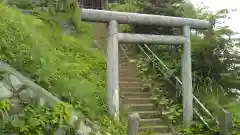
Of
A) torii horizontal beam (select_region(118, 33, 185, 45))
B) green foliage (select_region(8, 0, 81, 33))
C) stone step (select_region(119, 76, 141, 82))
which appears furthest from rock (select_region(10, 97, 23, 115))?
stone step (select_region(119, 76, 141, 82))

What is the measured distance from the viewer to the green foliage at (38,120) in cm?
426

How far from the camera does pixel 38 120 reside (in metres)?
4.40

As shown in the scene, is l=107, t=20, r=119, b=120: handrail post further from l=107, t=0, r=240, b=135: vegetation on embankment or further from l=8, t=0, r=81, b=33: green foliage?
l=107, t=0, r=240, b=135: vegetation on embankment

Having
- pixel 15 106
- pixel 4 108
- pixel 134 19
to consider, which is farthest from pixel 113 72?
pixel 4 108

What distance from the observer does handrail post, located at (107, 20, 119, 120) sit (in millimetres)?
6270

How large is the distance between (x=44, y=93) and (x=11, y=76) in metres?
0.59

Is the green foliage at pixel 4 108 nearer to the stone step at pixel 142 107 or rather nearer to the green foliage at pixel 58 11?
the green foliage at pixel 58 11

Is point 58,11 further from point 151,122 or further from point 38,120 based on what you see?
point 151,122

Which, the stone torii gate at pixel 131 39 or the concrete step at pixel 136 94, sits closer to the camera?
the stone torii gate at pixel 131 39

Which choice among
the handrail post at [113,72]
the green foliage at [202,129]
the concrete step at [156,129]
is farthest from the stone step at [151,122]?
the handrail post at [113,72]

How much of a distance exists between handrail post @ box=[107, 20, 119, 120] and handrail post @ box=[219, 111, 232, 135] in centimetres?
219

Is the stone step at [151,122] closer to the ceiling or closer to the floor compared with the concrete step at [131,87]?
closer to the floor

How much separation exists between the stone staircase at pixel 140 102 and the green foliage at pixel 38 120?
2.61 metres

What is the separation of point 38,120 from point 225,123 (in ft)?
12.3
